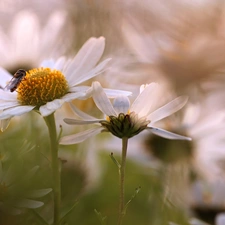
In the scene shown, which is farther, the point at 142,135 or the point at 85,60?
the point at 142,135

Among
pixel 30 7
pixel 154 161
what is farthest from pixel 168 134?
pixel 30 7

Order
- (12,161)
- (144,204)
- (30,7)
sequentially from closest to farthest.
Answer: (12,161) → (144,204) → (30,7)

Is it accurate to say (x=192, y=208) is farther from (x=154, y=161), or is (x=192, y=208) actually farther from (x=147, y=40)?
(x=147, y=40)

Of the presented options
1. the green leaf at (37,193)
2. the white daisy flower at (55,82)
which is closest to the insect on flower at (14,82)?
the white daisy flower at (55,82)

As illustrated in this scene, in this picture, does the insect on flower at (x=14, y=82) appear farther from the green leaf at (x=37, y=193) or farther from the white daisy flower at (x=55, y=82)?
the green leaf at (x=37, y=193)

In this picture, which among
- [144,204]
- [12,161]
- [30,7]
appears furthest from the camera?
[30,7]

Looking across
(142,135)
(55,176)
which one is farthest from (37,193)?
(142,135)

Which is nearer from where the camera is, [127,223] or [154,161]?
[127,223]

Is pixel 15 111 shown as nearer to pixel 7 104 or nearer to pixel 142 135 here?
pixel 7 104
